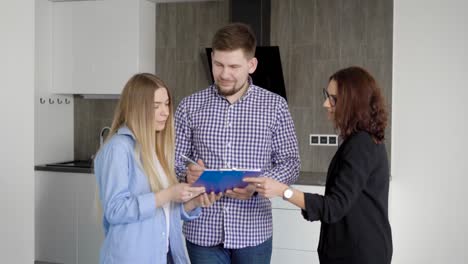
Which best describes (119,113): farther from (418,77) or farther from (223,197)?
(418,77)

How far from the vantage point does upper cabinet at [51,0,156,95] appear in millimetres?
4945

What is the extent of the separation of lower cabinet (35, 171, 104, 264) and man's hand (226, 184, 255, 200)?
9.08 feet

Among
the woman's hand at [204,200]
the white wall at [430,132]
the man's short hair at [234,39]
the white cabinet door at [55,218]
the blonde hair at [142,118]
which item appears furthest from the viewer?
the white cabinet door at [55,218]

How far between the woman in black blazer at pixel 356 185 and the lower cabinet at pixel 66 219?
2.99 metres

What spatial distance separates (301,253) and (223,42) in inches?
90.9

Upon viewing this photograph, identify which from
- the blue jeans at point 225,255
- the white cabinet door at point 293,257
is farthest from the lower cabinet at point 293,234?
the blue jeans at point 225,255

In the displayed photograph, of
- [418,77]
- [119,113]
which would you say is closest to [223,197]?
[119,113]

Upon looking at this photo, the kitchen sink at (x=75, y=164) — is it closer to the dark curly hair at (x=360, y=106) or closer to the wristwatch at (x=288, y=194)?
the wristwatch at (x=288, y=194)

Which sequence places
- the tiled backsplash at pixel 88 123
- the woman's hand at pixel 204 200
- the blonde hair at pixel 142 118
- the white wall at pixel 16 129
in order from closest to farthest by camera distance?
the blonde hair at pixel 142 118 < the woman's hand at pixel 204 200 < the white wall at pixel 16 129 < the tiled backsplash at pixel 88 123

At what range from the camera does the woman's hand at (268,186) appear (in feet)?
6.81

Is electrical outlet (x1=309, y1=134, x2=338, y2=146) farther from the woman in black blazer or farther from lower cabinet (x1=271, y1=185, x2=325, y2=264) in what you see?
the woman in black blazer

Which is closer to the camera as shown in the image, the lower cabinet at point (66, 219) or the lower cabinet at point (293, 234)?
the lower cabinet at point (293, 234)

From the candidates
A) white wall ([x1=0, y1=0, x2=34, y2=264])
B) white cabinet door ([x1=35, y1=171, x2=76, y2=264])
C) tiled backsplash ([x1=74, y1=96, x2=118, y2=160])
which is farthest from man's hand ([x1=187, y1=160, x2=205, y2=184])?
tiled backsplash ([x1=74, y1=96, x2=118, y2=160])

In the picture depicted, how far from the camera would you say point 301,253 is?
4.17 m
